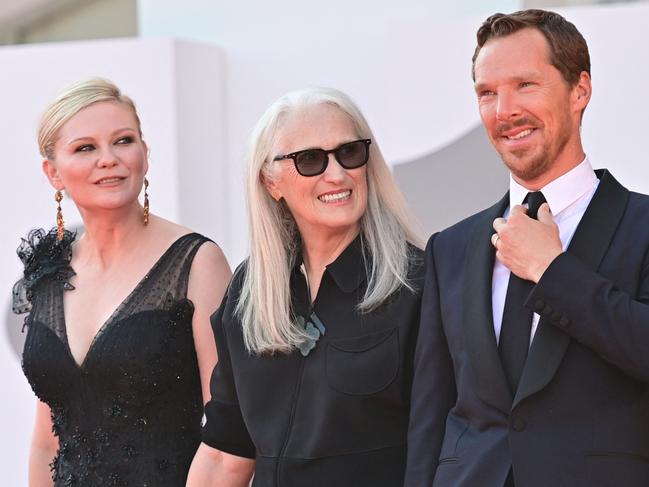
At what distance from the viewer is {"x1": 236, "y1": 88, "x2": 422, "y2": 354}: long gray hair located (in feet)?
9.64

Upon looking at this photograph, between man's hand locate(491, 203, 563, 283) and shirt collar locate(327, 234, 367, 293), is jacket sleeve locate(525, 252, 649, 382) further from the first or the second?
shirt collar locate(327, 234, 367, 293)

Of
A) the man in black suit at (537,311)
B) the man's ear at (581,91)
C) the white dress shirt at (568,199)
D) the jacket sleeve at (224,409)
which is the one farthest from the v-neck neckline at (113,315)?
the man's ear at (581,91)

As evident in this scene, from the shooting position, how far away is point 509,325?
95.0 inches

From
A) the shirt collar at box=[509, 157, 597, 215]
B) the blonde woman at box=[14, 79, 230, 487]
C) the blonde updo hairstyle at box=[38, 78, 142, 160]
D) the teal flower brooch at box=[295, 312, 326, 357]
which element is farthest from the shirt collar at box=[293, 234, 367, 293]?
the blonde updo hairstyle at box=[38, 78, 142, 160]

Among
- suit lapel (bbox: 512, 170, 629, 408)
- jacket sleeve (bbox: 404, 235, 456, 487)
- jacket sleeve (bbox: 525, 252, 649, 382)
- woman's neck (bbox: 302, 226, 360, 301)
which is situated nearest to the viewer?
jacket sleeve (bbox: 525, 252, 649, 382)

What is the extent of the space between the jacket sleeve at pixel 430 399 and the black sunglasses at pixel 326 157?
487 millimetres

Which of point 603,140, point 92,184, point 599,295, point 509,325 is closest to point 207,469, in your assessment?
point 92,184

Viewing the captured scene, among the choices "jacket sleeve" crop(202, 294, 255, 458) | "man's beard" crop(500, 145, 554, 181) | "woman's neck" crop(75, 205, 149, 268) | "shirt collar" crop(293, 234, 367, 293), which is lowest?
"jacket sleeve" crop(202, 294, 255, 458)

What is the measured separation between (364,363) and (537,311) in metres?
0.63

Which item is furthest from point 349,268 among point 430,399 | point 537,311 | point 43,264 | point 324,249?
point 43,264

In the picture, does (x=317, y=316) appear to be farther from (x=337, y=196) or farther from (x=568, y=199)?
(x=568, y=199)

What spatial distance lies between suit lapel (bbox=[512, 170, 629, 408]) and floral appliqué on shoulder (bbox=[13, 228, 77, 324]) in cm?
179

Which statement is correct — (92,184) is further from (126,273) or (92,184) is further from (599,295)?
(599,295)

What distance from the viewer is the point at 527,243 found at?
238 cm
